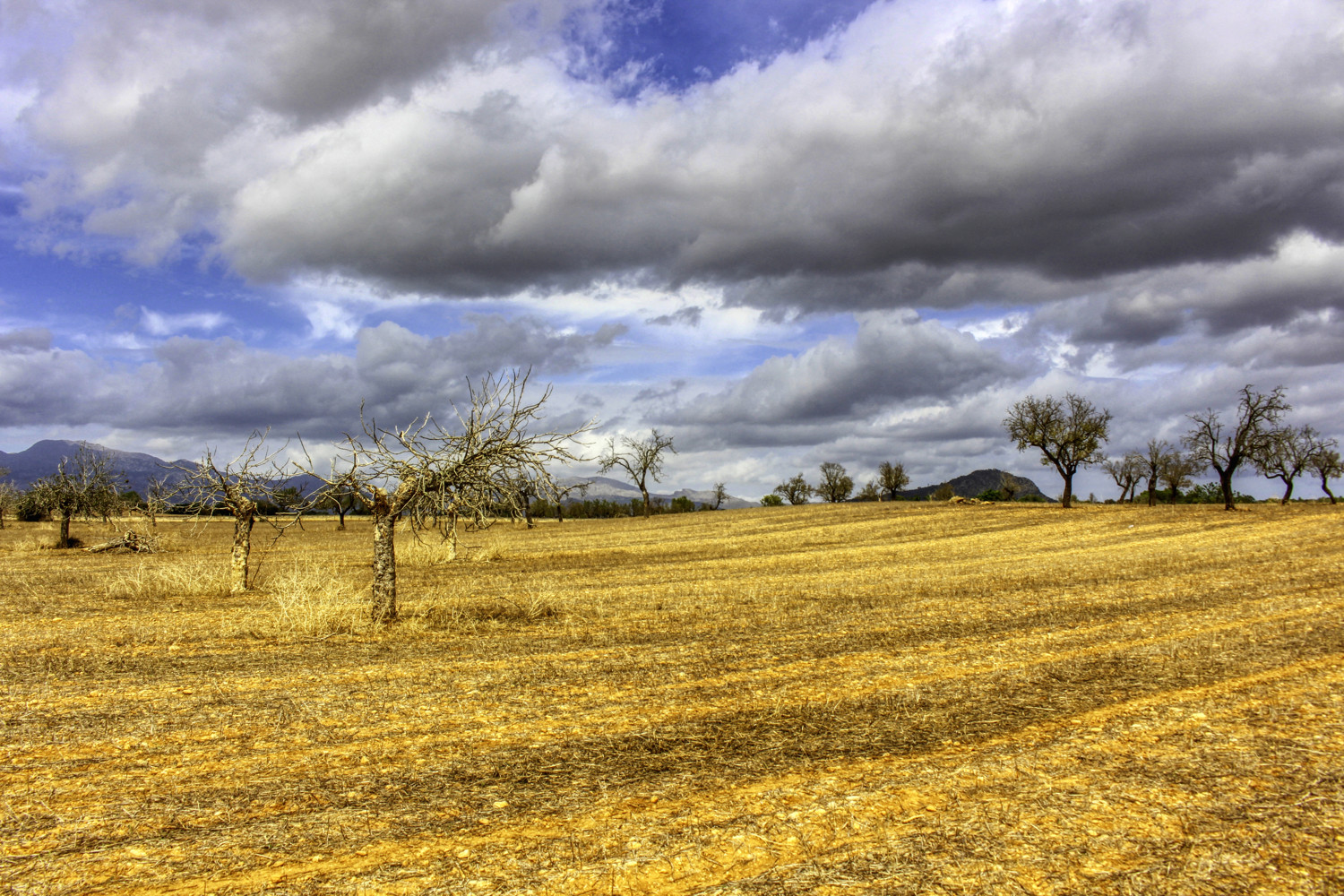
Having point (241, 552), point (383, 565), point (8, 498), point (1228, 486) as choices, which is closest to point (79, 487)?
point (241, 552)

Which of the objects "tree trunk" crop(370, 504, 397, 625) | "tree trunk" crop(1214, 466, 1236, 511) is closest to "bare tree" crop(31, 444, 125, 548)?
"tree trunk" crop(370, 504, 397, 625)

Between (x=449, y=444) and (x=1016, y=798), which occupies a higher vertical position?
(x=449, y=444)

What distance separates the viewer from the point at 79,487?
38469 millimetres

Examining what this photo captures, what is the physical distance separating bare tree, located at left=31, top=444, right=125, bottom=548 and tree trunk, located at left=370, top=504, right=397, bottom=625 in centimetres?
3275

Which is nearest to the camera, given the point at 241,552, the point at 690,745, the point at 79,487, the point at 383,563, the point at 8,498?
the point at 690,745

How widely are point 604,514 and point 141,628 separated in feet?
288

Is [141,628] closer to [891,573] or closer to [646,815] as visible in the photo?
[646,815]

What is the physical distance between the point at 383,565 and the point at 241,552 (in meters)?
8.11

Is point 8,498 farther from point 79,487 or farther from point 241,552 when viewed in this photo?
point 241,552

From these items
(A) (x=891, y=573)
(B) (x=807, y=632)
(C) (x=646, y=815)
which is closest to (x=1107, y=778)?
(C) (x=646, y=815)

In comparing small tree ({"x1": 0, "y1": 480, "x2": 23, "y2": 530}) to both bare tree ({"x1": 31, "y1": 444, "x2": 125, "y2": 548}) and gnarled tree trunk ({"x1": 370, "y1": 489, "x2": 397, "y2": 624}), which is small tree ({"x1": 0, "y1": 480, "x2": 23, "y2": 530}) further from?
gnarled tree trunk ({"x1": 370, "y1": 489, "x2": 397, "y2": 624})

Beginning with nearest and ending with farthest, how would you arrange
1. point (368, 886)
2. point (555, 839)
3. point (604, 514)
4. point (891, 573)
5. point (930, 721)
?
1. point (368, 886)
2. point (555, 839)
3. point (930, 721)
4. point (891, 573)
5. point (604, 514)

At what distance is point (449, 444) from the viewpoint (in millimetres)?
13812

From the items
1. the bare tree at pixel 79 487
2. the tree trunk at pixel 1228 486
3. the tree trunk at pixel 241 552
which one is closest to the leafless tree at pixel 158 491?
the tree trunk at pixel 241 552
